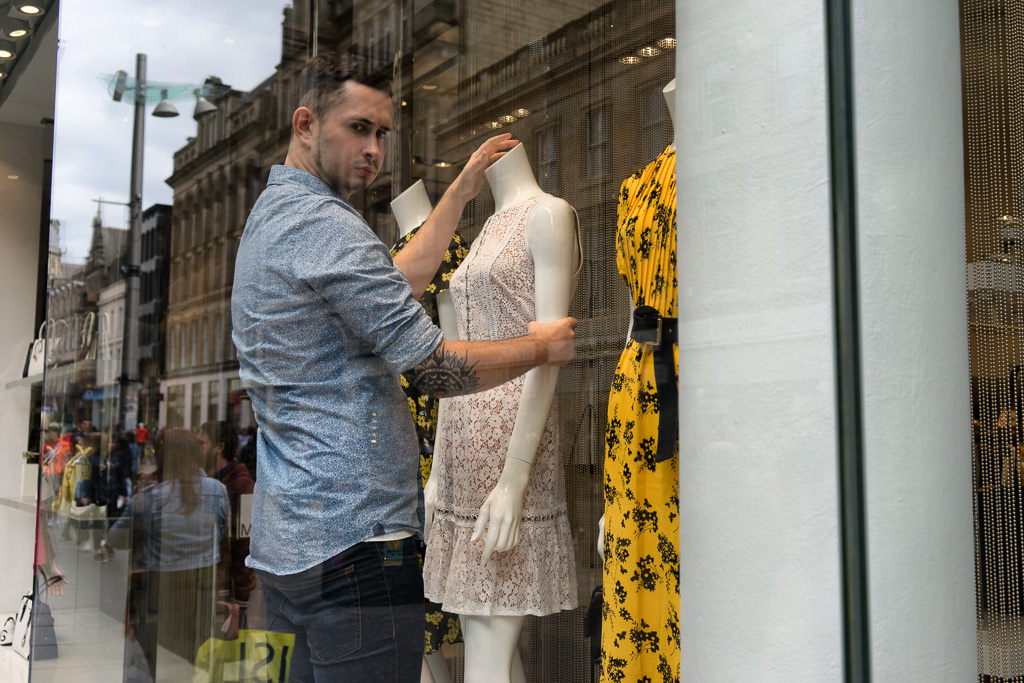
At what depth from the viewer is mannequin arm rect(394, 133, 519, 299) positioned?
1.74 m

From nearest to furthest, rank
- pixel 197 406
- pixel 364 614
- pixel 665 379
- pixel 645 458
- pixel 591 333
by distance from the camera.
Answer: pixel 364 614 → pixel 665 379 → pixel 645 458 → pixel 591 333 → pixel 197 406

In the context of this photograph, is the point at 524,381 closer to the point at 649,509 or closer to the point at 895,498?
the point at 649,509

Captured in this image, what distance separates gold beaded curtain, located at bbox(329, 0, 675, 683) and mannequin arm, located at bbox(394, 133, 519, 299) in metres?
0.02

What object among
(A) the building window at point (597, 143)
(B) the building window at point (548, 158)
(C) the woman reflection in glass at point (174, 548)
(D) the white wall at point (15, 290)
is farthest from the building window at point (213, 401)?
(D) the white wall at point (15, 290)

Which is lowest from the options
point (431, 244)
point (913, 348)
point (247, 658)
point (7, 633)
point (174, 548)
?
point (7, 633)

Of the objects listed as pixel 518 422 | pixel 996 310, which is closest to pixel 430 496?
pixel 518 422

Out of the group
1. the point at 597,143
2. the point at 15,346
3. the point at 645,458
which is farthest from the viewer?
the point at 15,346

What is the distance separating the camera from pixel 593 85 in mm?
1999

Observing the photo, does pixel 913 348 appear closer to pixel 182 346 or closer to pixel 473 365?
pixel 473 365

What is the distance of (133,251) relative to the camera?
2676 mm

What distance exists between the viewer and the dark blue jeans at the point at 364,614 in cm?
153

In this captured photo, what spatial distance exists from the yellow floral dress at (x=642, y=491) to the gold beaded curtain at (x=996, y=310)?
0.52 meters

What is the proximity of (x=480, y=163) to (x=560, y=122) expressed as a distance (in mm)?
211

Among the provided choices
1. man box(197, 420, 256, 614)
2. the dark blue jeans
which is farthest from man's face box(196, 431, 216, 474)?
the dark blue jeans
